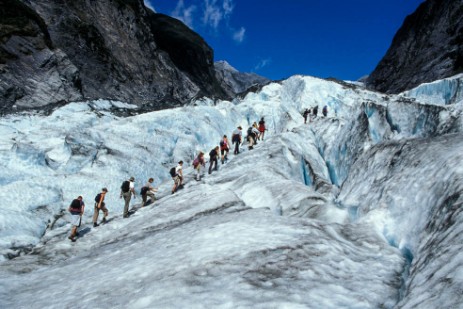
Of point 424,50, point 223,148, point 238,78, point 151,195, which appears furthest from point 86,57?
point 238,78

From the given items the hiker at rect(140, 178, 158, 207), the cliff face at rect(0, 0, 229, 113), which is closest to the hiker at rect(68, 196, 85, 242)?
the hiker at rect(140, 178, 158, 207)

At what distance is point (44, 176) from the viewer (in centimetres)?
1958

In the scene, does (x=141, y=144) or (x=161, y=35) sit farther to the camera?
(x=161, y=35)

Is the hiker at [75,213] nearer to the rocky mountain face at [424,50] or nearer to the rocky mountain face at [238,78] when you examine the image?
the rocky mountain face at [424,50]

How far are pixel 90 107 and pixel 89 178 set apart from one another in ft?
48.2

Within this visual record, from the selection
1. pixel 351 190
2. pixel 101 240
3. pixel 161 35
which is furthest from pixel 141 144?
pixel 161 35

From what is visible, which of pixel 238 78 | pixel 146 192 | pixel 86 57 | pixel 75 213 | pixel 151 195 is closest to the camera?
pixel 75 213

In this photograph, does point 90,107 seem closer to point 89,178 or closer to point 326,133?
point 89,178

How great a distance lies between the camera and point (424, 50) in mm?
64562

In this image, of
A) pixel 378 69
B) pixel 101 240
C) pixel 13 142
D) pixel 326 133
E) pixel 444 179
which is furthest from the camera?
pixel 378 69

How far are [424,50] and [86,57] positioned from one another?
56.6 metres

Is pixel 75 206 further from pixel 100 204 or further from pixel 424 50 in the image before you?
pixel 424 50

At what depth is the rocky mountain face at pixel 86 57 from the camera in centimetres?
3922

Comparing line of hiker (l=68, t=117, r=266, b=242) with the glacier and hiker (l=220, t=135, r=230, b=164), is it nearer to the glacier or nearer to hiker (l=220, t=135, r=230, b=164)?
hiker (l=220, t=135, r=230, b=164)
